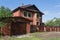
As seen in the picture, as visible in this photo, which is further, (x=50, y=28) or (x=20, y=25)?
(x=50, y=28)

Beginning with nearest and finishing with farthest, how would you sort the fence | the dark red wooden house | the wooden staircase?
the wooden staircase → the dark red wooden house → the fence

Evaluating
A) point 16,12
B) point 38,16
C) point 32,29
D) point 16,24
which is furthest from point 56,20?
point 16,24

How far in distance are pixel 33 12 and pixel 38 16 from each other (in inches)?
103

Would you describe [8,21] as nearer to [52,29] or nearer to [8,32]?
[8,32]

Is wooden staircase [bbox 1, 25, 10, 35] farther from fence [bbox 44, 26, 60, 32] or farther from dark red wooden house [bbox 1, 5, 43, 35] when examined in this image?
fence [bbox 44, 26, 60, 32]

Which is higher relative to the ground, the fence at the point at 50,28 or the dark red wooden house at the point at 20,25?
the dark red wooden house at the point at 20,25

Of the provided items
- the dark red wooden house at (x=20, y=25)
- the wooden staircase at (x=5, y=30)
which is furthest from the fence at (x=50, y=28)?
the wooden staircase at (x=5, y=30)

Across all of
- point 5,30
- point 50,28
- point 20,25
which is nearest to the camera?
point 5,30

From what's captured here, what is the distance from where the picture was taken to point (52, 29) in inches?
1768


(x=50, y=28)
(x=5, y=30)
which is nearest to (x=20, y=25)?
(x=5, y=30)

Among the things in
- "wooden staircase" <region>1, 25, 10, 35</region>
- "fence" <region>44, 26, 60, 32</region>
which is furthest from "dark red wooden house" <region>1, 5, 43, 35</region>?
"fence" <region>44, 26, 60, 32</region>

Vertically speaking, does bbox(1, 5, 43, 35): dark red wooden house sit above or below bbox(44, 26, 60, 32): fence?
above

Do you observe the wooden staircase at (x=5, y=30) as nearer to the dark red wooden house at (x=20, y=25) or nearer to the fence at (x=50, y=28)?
the dark red wooden house at (x=20, y=25)

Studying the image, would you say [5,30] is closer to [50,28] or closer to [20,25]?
[20,25]
